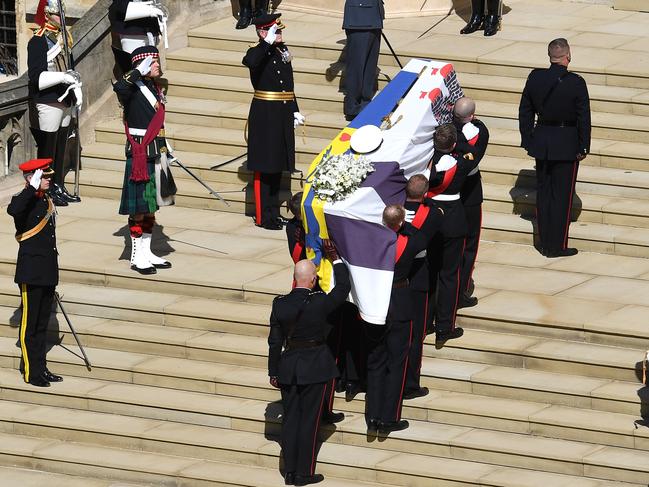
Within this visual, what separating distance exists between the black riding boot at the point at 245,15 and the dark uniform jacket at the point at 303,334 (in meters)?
7.26

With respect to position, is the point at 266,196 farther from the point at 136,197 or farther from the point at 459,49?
the point at 459,49

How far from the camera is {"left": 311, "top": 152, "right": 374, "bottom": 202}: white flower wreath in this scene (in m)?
15.0

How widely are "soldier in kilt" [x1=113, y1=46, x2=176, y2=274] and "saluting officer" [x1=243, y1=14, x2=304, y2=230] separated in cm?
141

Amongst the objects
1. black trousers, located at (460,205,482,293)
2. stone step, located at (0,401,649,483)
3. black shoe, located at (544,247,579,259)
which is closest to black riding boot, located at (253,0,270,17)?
black shoe, located at (544,247,579,259)

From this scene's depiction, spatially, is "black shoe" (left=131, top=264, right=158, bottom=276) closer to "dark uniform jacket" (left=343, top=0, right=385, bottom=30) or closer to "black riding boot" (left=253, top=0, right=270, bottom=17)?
"dark uniform jacket" (left=343, top=0, right=385, bottom=30)

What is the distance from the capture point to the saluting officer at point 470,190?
52.7ft

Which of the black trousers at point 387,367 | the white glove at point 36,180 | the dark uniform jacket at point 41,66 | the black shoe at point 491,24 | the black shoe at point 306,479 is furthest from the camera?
the black shoe at point 491,24

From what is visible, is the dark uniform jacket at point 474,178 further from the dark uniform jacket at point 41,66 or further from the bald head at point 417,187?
the dark uniform jacket at point 41,66

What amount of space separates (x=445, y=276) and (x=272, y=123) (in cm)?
329

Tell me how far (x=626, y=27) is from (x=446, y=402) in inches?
290

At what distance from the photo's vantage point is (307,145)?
19.4 m

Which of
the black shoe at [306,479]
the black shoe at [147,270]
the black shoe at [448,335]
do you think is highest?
the black shoe at [448,335]

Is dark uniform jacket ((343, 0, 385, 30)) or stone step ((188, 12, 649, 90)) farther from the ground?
dark uniform jacket ((343, 0, 385, 30))

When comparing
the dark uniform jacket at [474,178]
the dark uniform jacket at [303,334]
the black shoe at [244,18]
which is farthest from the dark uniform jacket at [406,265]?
the black shoe at [244,18]
